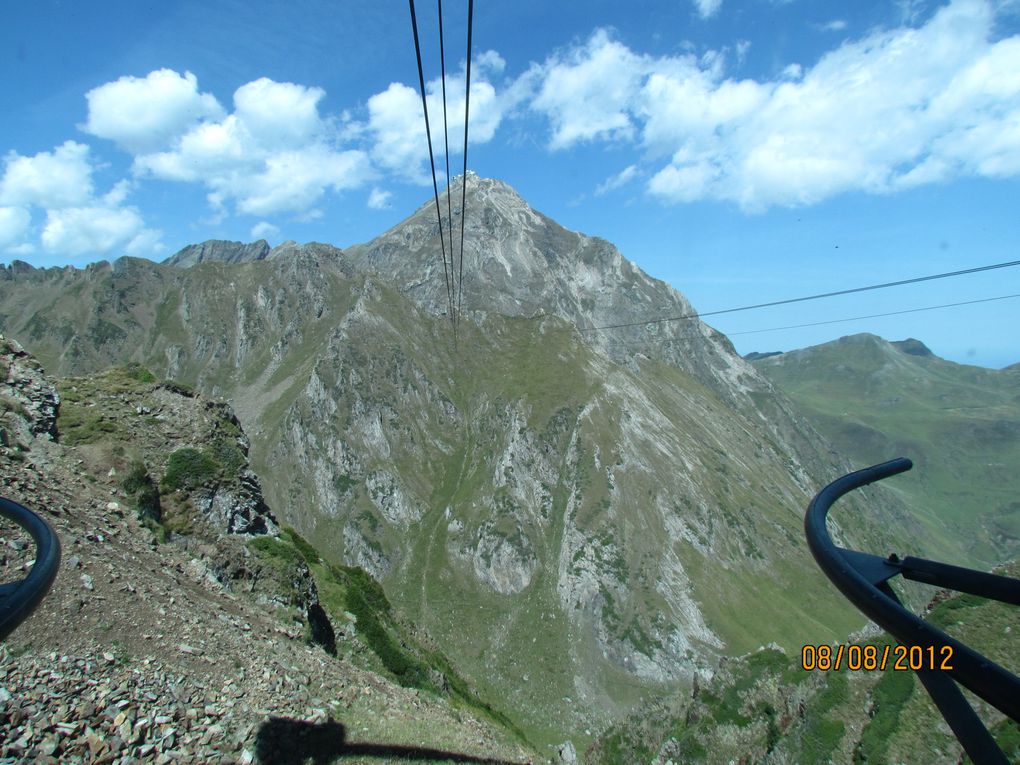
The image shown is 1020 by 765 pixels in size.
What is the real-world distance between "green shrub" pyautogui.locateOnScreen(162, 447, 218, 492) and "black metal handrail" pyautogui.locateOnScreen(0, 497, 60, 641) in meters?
21.4

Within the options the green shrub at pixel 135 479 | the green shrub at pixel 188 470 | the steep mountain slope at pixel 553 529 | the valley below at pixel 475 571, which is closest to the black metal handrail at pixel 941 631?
the valley below at pixel 475 571

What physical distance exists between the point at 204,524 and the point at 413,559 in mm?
145231

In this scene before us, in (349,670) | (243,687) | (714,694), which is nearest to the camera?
(243,687)

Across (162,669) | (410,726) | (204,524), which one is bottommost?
(410,726)

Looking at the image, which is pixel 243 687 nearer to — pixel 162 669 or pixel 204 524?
pixel 162 669

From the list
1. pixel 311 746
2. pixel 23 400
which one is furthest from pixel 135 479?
pixel 311 746

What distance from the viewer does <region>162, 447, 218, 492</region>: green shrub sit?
24781mm

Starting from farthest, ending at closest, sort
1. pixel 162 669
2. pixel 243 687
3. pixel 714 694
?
pixel 714 694 → pixel 243 687 → pixel 162 669

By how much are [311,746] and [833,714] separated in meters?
23.4

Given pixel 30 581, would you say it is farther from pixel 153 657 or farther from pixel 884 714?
pixel 884 714

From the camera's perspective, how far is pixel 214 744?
1181 cm

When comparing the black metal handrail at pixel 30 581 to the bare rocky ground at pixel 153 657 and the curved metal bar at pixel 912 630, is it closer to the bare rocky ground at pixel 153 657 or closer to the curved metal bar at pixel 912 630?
the curved metal bar at pixel 912 630

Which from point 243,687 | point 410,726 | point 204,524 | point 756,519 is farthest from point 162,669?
point 756,519

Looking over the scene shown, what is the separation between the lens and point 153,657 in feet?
44.3
